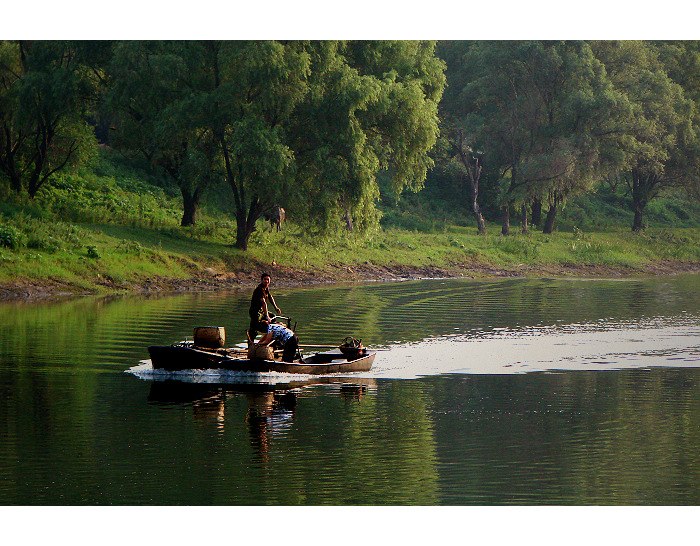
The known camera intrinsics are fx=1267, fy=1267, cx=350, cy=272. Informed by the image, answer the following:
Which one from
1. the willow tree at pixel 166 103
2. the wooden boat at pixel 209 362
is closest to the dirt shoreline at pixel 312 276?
the willow tree at pixel 166 103

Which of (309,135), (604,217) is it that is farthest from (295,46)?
(604,217)

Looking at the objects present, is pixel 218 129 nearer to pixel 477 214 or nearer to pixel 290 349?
pixel 290 349

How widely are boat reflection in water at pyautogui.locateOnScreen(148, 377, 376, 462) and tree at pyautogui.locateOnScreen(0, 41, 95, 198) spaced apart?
1238 inches

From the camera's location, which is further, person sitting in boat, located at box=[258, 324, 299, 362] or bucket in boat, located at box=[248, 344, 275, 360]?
person sitting in boat, located at box=[258, 324, 299, 362]

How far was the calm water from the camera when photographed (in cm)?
1684

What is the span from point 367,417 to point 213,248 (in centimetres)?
Answer: 3414

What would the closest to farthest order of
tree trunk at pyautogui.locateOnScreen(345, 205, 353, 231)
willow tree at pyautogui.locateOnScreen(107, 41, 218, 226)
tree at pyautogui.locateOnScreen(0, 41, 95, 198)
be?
willow tree at pyautogui.locateOnScreen(107, 41, 218, 226) → tree trunk at pyautogui.locateOnScreen(345, 205, 353, 231) → tree at pyautogui.locateOnScreen(0, 41, 95, 198)

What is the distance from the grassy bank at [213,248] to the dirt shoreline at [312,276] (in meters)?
0.08

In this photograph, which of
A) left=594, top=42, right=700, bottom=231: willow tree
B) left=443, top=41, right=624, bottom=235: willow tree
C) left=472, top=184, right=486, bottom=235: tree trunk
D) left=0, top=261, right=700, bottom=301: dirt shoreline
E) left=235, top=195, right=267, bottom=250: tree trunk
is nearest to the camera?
left=0, top=261, right=700, bottom=301: dirt shoreline

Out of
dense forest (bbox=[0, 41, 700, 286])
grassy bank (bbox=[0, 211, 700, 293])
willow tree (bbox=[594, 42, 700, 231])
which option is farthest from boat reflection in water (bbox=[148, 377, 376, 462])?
willow tree (bbox=[594, 42, 700, 231])

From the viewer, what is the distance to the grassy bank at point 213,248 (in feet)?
159

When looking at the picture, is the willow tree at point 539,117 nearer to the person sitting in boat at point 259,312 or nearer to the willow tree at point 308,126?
the willow tree at point 308,126

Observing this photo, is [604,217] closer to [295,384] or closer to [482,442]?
[295,384]

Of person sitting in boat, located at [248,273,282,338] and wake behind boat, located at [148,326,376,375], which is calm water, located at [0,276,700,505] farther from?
person sitting in boat, located at [248,273,282,338]
